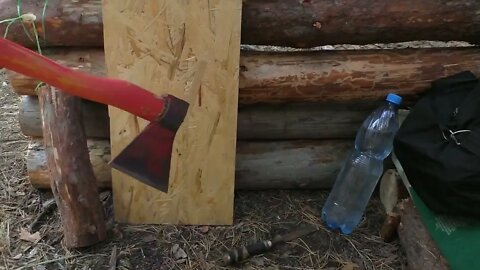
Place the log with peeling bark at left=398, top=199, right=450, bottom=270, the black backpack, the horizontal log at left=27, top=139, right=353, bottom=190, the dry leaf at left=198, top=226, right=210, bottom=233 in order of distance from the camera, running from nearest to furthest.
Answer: the black backpack, the log with peeling bark at left=398, top=199, right=450, bottom=270, the dry leaf at left=198, top=226, right=210, bottom=233, the horizontal log at left=27, top=139, right=353, bottom=190

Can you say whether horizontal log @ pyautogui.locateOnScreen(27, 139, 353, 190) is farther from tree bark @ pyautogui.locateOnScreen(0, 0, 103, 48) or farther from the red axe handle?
the red axe handle

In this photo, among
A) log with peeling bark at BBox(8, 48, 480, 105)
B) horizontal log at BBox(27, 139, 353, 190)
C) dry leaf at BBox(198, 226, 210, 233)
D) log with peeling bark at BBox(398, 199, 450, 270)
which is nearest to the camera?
log with peeling bark at BBox(398, 199, 450, 270)

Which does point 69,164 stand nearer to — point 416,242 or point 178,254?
point 178,254

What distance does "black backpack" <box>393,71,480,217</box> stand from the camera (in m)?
2.17

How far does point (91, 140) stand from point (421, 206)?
1.61m

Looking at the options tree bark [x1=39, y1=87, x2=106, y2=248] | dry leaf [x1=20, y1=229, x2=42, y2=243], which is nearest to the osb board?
tree bark [x1=39, y1=87, x2=106, y2=248]

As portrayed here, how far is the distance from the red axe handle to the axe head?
35mm

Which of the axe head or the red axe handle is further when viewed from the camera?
the axe head

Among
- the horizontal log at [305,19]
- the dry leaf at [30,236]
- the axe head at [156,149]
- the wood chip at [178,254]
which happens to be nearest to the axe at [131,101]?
the axe head at [156,149]

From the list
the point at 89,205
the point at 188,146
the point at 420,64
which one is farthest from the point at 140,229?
the point at 420,64

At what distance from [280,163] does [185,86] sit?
28.4 inches

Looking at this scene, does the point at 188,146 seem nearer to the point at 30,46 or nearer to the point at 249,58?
the point at 249,58

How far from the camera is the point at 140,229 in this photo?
9.12ft

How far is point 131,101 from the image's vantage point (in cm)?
180
